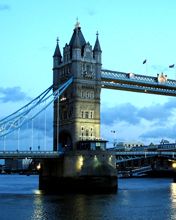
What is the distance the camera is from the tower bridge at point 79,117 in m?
72.8

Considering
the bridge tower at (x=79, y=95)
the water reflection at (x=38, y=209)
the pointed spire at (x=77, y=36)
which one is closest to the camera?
the water reflection at (x=38, y=209)

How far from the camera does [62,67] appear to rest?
84250 millimetres

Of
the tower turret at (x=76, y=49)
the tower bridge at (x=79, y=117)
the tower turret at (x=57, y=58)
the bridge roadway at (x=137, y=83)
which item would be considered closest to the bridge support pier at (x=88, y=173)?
the tower bridge at (x=79, y=117)

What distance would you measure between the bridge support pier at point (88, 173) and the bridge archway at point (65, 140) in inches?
226

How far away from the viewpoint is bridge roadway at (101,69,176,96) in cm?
8362

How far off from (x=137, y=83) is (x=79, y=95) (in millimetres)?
10674

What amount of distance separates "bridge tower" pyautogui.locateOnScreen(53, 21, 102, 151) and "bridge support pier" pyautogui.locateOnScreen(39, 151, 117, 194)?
549 cm

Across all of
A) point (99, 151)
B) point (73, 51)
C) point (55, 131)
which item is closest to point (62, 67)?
point (73, 51)

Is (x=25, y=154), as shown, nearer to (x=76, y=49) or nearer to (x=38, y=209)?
(x=76, y=49)

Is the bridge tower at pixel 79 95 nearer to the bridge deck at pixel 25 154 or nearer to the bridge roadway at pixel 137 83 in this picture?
the bridge roadway at pixel 137 83

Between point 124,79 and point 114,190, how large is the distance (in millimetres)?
19072

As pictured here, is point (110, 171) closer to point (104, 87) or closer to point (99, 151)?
point (99, 151)

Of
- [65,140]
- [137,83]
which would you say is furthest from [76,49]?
[65,140]

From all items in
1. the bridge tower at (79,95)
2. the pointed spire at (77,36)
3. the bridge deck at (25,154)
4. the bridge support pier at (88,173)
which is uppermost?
the pointed spire at (77,36)
